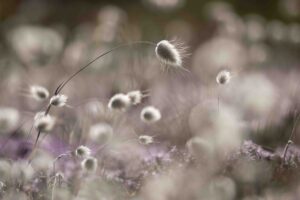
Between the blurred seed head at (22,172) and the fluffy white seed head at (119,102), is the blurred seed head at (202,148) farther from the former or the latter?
the blurred seed head at (22,172)

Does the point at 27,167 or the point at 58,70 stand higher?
the point at 58,70

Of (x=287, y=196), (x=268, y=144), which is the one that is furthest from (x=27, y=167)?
(x=268, y=144)

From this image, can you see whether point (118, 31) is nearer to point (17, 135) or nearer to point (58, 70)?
point (58, 70)

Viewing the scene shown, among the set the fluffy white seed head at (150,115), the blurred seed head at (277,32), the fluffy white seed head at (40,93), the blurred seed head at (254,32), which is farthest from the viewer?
the blurred seed head at (254,32)

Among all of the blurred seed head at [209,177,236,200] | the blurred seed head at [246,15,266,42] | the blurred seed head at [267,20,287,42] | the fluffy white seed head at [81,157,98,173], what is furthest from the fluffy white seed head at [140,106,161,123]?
the blurred seed head at [246,15,266,42]

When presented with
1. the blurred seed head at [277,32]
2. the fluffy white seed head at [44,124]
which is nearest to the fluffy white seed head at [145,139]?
the fluffy white seed head at [44,124]

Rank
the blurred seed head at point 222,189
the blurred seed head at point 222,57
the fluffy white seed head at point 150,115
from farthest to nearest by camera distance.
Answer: the blurred seed head at point 222,57 → the fluffy white seed head at point 150,115 → the blurred seed head at point 222,189
